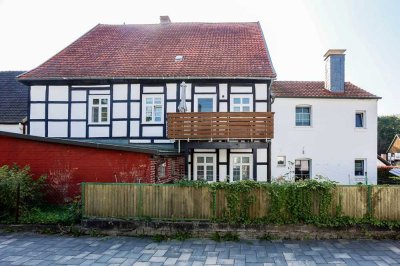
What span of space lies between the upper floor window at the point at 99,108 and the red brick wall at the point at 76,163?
4504 mm

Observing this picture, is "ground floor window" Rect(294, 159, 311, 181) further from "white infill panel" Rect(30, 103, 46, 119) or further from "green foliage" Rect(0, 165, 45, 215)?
"white infill panel" Rect(30, 103, 46, 119)

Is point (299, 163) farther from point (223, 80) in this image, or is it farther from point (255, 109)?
point (223, 80)

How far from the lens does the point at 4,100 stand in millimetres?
17969

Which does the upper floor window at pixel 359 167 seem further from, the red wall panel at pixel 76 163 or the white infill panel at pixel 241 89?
the red wall panel at pixel 76 163

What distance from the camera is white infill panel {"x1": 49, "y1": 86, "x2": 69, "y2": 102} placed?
1464 cm

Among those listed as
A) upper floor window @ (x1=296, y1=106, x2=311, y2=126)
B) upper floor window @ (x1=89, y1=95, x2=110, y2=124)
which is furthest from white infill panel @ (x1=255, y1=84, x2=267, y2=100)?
upper floor window @ (x1=89, y1=95, x2=110, y2=124)

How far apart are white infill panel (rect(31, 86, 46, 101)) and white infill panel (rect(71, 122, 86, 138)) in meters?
2.13

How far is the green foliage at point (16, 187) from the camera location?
8344 millimetres

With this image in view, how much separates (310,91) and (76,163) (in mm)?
12908

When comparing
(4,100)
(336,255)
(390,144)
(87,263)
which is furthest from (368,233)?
(390,144)

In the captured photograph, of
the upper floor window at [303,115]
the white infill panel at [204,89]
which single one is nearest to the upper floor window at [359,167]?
the upper floor window at [303,115]

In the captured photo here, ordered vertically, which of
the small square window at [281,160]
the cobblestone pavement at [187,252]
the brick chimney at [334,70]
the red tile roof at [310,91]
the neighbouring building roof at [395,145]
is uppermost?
the brick chimney at [334,70]

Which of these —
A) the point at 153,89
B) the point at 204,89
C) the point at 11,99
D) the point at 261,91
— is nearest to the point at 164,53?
the point at 153,89

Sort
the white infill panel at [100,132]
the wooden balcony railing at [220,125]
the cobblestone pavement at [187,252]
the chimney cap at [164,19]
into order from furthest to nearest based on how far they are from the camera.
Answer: the chimney cap at [164,19]
the white infill panel at [100,132]
the wooden balcony railing at [220,125]
the cobblestone pavement at [187,252]
